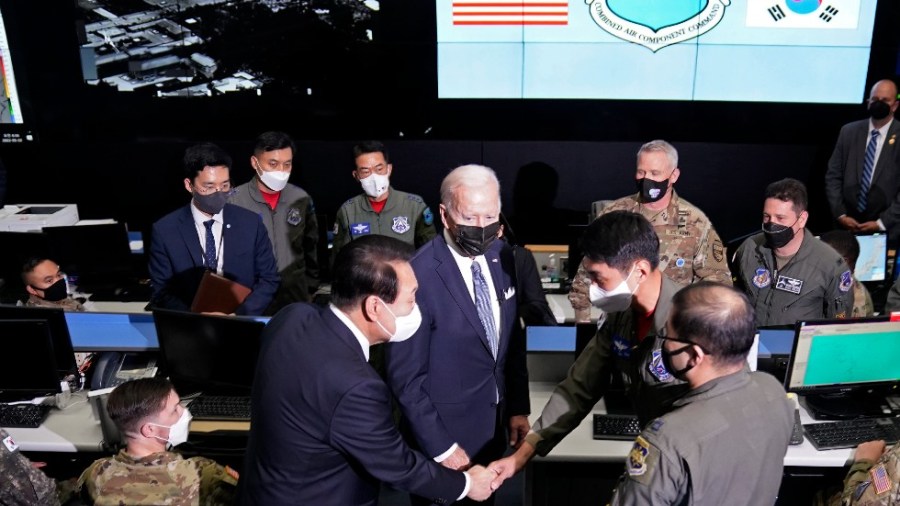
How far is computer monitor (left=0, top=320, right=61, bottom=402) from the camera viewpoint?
112 inches

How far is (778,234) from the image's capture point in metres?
3.24

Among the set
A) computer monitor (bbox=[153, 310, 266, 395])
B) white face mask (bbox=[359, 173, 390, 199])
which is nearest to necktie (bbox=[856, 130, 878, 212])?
white face mask (bbox=[359, 173, 390, 199])

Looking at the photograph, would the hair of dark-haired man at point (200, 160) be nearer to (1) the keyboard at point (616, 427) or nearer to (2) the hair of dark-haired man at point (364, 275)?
(2) the hair of dark-haired man at point (364, 275)

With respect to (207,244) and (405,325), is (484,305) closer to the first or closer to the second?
(405,325)

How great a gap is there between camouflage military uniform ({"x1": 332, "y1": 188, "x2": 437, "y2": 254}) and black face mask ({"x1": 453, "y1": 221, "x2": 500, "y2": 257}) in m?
1.73

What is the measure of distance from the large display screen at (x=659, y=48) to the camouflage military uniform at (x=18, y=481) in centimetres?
419

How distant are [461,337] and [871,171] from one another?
158 inches

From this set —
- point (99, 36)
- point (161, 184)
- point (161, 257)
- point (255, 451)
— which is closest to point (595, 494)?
point (255, 451)

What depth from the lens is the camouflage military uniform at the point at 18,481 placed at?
7.23 ft

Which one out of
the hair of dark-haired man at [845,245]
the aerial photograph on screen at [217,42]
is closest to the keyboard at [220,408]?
the hair of dark-haired man at [845,245]

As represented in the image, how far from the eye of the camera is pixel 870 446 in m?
2.54

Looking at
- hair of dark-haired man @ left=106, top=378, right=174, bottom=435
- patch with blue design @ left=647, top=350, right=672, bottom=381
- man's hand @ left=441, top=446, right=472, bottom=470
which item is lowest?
man's hand @ left=441, top=446, right=472, bottom=470

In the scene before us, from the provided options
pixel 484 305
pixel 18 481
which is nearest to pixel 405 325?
pixel 484 305

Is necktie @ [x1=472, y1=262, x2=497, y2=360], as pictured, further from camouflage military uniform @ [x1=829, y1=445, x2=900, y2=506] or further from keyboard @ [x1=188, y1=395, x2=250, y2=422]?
camouflage military uniform @ [x1=829, y1=445, x2=900, y2=506]
